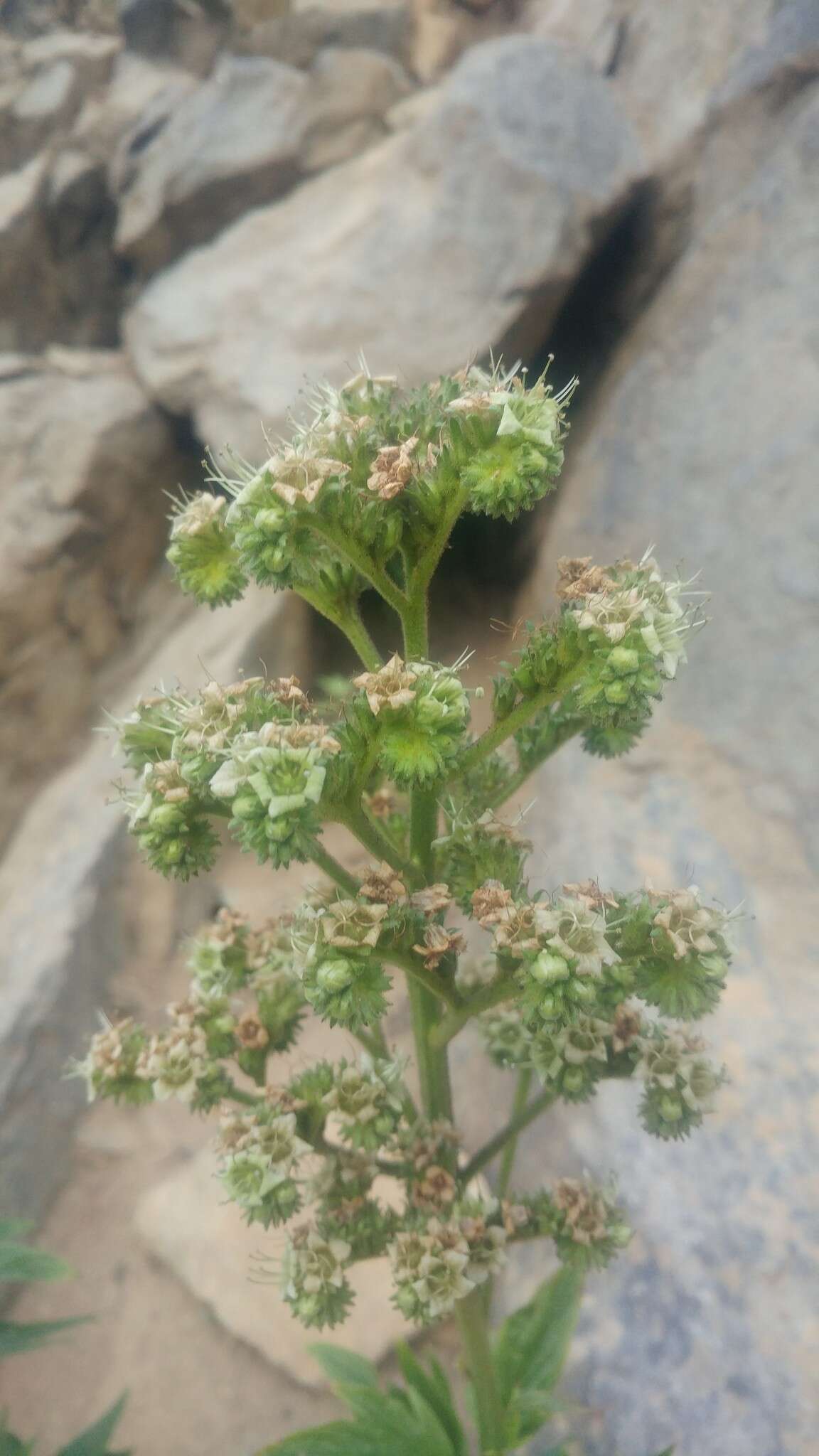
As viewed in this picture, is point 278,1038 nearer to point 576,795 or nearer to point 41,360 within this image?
point 576,795

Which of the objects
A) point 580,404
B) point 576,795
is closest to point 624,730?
point 576,795

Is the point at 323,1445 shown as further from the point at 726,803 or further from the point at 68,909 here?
the point at 68,909

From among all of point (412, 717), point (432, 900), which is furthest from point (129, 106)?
point (432, 900)

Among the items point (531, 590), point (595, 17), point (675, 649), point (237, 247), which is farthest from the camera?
point (595, 17)

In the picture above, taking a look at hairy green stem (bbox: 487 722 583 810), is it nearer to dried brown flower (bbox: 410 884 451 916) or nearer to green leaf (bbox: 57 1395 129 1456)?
dried brown flower (bbox: 410 884 451 916)

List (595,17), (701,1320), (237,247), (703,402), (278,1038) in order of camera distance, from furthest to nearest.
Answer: (595,17) < (237,247) < (703,402) < (701,1320) < (278,1038)

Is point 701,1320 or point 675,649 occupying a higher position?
point 675,649
